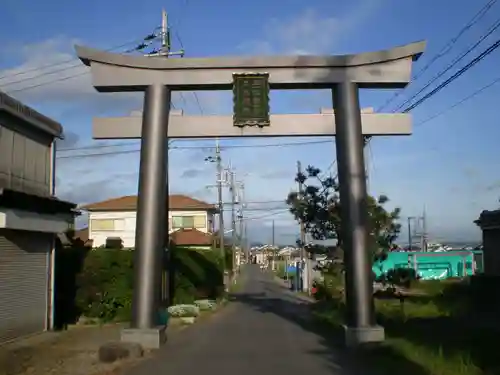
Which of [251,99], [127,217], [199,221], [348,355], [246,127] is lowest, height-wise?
[348,355]

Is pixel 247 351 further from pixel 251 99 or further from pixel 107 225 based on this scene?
pixel 107 225

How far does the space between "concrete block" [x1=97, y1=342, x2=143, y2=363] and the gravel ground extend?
0.16 metres

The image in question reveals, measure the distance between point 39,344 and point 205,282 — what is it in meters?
16.8

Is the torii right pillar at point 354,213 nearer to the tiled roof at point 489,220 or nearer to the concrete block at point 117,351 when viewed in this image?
the concrete block at point 117,351

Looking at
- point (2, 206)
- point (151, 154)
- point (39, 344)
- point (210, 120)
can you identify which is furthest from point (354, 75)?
point (39, 344)

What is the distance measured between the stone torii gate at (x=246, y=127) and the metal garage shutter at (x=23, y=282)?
3.09 metres

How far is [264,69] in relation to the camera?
54.4 feet

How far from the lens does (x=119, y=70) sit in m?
16.4

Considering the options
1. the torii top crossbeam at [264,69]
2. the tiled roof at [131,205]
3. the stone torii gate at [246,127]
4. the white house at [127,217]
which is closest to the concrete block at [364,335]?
the stone torii gate at [246,127]

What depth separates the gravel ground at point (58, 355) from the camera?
12.0 meters

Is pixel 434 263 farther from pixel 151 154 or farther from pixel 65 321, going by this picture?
pixel 151 154

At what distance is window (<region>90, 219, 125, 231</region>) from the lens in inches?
Result: 2653

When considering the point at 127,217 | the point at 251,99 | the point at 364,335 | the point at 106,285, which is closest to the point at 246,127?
the point at 251,99

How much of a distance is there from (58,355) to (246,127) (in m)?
7.00
